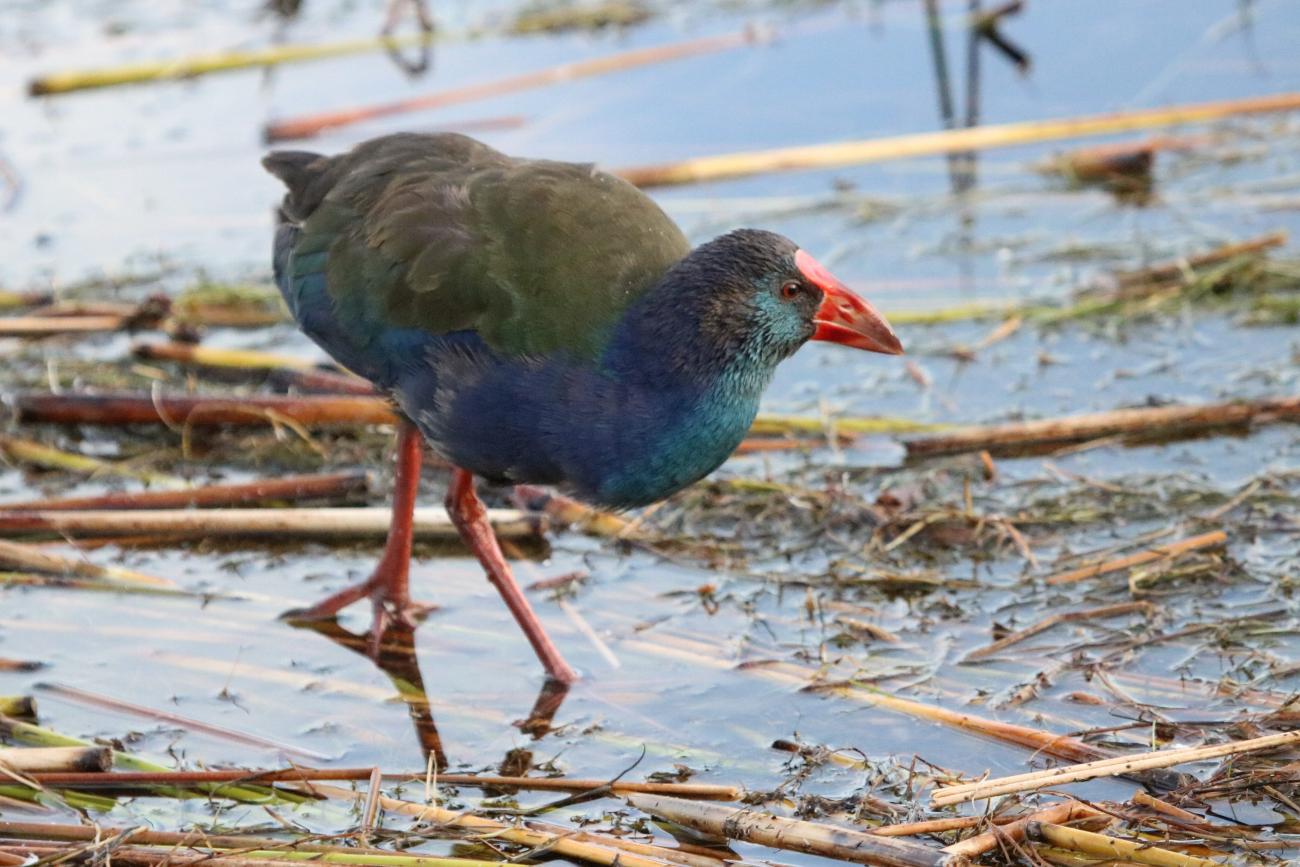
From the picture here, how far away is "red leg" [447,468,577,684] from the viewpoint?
3.79 m

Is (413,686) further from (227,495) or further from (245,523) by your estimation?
(227,495)

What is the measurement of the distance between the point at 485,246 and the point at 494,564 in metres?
0.75

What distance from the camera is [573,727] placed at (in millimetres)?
3588

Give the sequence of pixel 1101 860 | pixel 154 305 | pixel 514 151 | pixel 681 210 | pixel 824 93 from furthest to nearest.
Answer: pixel 824 93
pixel 514 151
pixel 681 210
pixel 154 305
pixel 1101 860

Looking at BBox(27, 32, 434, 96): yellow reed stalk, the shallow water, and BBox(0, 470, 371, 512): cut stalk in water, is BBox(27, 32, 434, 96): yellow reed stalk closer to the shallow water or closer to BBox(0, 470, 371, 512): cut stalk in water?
the shallow water

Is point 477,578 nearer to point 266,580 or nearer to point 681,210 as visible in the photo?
point 266,580

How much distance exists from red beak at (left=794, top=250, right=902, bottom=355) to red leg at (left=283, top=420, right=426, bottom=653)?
3.52 ft

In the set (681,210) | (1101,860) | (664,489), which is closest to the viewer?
(1101,860)

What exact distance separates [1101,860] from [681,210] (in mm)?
3916

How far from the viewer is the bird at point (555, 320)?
3.36 m

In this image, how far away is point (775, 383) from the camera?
531 cm

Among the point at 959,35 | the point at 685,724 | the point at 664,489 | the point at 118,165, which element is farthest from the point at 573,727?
the point at 959,35

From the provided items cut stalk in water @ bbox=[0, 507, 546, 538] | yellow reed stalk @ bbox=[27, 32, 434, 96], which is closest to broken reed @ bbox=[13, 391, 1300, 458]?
cut stalk in water @ bbox=[0, 507, 546, 538]

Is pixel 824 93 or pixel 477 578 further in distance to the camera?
pixel 824 93
